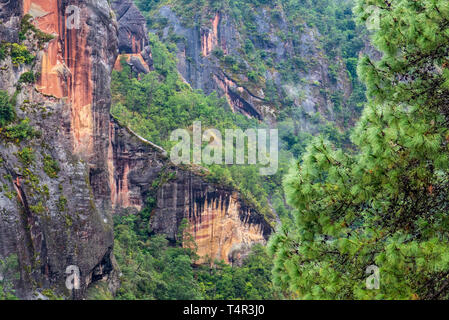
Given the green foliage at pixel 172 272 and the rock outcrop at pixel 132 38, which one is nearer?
the green foliage at pixel 172 272

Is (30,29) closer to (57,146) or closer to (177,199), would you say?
(57,146)

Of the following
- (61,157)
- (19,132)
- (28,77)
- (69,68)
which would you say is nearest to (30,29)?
(28,77)

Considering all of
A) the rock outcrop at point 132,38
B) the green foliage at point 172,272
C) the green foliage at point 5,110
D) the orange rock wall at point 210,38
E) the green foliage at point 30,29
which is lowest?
the green foliage at point 172,272

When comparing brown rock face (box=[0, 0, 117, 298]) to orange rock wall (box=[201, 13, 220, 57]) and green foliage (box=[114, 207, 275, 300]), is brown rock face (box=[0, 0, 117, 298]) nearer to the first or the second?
green foliage (box=[114, 207, 275, 300])

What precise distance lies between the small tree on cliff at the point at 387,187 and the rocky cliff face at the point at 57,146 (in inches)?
463

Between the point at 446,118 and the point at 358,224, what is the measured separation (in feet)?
5.81

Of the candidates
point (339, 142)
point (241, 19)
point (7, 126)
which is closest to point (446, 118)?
point (7, 126)

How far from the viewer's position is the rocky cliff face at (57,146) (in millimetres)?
16922

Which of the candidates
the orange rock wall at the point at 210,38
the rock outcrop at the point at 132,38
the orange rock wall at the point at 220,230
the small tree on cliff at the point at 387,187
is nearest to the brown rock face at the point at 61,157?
the orange rock wall at the point at 220,230

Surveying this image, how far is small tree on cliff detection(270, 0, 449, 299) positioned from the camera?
20.6 feet

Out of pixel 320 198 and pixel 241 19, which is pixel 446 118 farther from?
pixel 241 19

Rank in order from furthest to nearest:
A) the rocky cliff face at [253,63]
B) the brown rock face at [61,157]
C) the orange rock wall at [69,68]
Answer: the rocky cliff face at [253,63]
the orange rock wall at [69,68]
the brown rock face at [61,157]

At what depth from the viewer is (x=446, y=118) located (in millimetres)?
6781

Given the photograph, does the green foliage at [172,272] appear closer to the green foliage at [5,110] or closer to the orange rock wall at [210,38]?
the green foliage at [5,110]
